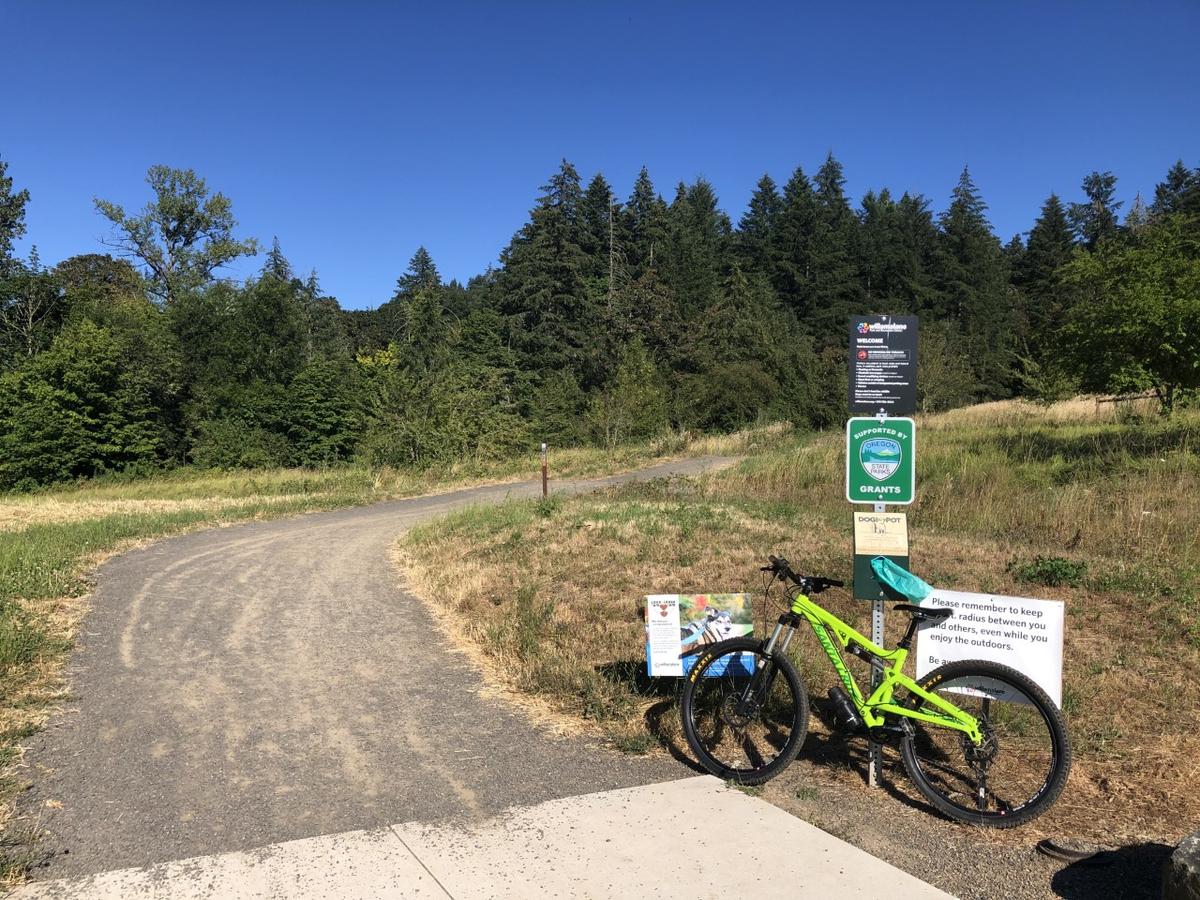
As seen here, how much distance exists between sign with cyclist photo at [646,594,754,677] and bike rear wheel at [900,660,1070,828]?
3.95ft

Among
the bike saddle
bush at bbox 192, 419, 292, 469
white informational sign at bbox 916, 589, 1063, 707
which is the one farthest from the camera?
bush at bbox 192, 419, 292, 469

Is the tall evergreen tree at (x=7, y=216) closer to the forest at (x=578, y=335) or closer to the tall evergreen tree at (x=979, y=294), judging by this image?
the forest at (x=578, y=335)

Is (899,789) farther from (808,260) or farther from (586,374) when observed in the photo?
(808,260)

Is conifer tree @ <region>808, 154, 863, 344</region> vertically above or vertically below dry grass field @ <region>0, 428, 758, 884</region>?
above

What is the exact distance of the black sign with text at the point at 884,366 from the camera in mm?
4766

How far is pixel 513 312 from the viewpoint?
59.2 m

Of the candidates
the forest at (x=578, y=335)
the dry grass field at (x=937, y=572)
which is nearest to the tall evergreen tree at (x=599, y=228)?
the forest at (x=578, y=335)

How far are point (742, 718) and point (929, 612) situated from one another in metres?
1.15

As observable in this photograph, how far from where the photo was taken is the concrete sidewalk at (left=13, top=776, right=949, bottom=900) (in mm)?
3135

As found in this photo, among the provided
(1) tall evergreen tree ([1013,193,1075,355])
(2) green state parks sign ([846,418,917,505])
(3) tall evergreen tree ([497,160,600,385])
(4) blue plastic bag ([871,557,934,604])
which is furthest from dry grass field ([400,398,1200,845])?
(1) tall evergreen tree ([1013,193,1075,355])

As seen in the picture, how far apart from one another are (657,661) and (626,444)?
27.6 metres

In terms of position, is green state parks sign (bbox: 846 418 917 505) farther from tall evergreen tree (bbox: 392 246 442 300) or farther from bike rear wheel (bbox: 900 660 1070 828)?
tall evergreen tree (bbox: 392 246 442 300)

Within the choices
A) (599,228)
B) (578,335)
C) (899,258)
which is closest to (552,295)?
(578,335)

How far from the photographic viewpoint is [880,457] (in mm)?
4703
